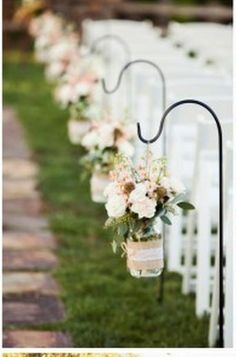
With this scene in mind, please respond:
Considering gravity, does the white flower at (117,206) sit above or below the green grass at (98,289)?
above

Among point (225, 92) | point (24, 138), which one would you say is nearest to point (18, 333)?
point (225, 92)

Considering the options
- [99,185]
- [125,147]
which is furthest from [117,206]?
[99,185]

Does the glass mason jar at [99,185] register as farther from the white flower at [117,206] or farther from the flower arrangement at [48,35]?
the flower arrangement at [48,35]

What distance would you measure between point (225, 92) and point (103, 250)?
1.09 metres

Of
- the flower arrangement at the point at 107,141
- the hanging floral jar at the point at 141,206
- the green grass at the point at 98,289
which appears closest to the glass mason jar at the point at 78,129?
the green grass at the point at 98,289

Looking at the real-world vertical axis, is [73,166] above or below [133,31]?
below

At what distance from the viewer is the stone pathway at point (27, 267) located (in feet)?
17.0

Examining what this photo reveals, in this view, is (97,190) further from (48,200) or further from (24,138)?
(24,138)

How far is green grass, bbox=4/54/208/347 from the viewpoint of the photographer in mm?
5199

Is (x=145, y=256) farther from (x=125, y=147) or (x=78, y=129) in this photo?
(x=78, y=129)

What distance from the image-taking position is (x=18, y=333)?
5.18m

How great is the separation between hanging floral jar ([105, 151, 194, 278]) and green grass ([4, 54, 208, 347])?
1002 millimetres

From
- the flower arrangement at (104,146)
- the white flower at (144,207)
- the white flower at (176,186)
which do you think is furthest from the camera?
the flower arrangement at (104,146)

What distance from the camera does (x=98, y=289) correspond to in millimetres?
5957
